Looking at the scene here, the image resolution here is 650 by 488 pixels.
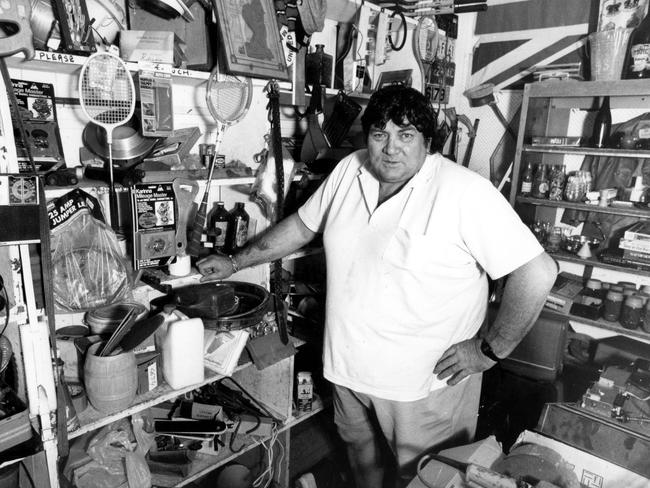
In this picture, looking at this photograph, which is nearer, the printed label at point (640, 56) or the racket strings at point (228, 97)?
the racket strings at point (228, 97)

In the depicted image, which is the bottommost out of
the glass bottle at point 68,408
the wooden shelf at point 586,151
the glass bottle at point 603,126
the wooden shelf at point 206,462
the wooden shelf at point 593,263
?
the wooden shelf at point 206,462

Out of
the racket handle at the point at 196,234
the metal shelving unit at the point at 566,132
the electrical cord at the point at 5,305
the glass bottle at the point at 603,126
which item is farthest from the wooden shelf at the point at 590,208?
the electrical cord at the point at 5,305

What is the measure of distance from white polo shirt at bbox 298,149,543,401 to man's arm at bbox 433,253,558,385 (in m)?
0.05

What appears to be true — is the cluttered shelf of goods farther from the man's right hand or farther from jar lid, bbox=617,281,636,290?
jar lid, bbox=617,281,636,290

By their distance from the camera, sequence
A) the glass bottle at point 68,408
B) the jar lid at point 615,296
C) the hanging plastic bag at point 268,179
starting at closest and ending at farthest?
the glass bottle at point 68,408
the hanging plastic bag at point 268,179
the jar lid at point 615,296

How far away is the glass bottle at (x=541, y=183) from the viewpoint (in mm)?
3547

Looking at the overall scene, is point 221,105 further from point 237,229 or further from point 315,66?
point 315,66

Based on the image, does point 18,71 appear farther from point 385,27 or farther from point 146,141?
point 385,27

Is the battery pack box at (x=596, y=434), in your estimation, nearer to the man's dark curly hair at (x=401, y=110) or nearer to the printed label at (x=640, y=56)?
the man's dark curly hair at (x=401, y=110)

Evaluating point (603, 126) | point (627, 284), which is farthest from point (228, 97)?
point (627, 284)

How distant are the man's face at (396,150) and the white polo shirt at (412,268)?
5 centimetres

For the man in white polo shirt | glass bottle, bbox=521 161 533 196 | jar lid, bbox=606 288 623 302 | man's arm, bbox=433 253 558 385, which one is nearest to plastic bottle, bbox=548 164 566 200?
glass bottle, bbox=521 161 533 196

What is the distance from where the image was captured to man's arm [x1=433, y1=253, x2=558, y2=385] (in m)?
1.76

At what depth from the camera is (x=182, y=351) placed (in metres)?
1.93
